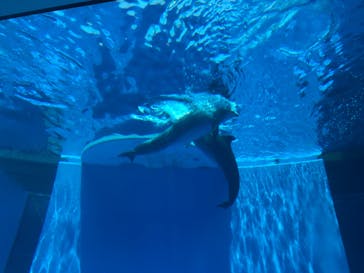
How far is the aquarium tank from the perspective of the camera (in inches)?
303

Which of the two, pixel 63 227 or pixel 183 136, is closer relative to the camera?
pixel 183 136

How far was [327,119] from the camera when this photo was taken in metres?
12.9

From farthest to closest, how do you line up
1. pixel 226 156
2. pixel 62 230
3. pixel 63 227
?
pixel 63 227, pixel 62 230, pixel 226 156

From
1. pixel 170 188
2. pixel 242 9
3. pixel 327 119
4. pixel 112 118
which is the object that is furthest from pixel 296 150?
pixel 242 9

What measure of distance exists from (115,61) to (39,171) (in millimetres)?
11128

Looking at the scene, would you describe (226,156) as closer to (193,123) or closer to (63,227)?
(193,123)

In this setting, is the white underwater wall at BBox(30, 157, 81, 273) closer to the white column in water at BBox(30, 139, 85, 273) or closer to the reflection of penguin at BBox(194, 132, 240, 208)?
the white column in water at BBox(30, 139, 85, 273)

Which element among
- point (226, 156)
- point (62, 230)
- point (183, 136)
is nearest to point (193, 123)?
point (183, 136)

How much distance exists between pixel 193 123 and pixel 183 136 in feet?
2.56

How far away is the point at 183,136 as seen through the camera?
1006 centimetres

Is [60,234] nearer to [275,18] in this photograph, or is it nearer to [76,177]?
[76,177]

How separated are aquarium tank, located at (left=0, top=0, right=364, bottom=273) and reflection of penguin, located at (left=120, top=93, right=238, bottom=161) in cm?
5

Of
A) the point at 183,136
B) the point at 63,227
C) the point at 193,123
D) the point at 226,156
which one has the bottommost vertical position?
the point at 63,227

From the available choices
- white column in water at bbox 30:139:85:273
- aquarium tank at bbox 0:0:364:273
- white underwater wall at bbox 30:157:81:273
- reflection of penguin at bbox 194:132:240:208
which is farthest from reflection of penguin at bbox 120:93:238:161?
white underwater wall at bbox 30:157:81:273
